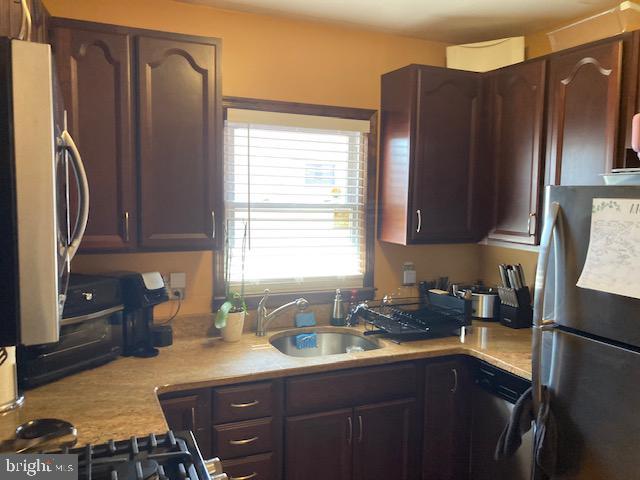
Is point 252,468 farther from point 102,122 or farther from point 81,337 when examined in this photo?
point 102,122

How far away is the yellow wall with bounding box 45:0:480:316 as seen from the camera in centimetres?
250

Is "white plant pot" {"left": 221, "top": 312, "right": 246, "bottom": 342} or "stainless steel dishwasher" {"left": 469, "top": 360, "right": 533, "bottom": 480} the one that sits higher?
"white plant pot" {"left": 221, "top": 312, "right": 246, "bottom": 342}

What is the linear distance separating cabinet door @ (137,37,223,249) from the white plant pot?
1.34ft

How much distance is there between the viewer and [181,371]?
2.13m

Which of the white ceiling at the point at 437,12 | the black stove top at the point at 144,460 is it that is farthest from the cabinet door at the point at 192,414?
the white ceiling at the point at 437,12

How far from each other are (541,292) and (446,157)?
3.68ft

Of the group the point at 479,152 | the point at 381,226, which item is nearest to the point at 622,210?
the point at 479,152

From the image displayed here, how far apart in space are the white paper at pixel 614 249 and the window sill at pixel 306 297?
143cm

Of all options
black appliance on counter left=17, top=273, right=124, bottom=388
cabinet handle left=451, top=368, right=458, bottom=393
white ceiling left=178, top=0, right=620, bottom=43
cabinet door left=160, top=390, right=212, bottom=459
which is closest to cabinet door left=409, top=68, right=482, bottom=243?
white ceiling left=178, top=0, right=620, bottom=43

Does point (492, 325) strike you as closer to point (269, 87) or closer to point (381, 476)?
point (381, 476)

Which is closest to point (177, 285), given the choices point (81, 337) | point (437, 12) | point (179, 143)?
point (81, 337)

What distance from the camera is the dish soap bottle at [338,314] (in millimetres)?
2910

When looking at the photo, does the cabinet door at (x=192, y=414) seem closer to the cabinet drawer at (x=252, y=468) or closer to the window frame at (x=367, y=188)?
the cabinet drawer at (x=252, y=468)

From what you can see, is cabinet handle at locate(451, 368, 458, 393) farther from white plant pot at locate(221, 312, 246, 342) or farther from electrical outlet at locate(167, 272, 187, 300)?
electrical outlet at locate(167, 272, 187, 300)
